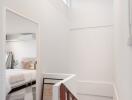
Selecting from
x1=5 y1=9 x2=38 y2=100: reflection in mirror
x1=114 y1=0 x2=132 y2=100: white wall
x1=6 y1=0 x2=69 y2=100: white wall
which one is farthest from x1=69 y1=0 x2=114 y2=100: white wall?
x1=114 y1=0 x2=132 y2=100: white wall

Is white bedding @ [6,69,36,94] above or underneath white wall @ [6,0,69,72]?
underneath

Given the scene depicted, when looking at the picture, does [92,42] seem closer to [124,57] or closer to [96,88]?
[96,88]

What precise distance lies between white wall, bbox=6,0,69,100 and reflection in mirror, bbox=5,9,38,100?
0.18 m

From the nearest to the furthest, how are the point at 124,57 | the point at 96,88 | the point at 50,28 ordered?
the point at 124,57, the point at 50,28, the point at 96,88

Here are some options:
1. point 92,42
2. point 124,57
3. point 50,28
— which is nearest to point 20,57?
point 50,28

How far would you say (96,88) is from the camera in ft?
13.6

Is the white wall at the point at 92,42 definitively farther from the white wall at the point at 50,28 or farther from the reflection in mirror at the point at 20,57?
the reflection in mirror at the point at 20,57

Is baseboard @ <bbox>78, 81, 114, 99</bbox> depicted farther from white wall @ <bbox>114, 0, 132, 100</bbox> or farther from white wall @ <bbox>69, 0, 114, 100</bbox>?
white wall @ <bbox>114, 0, 132, 100</bbox>

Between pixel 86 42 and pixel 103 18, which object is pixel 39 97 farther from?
pixel 103 18

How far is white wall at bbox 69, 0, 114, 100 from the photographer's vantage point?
159 inches

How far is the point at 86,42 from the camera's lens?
4.29 metres

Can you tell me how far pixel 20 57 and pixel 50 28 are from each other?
1.25 m

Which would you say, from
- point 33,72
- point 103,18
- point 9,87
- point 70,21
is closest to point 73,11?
point 70,21

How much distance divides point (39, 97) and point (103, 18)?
2746 mm
